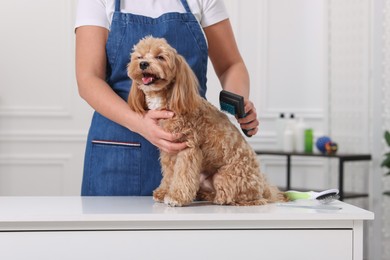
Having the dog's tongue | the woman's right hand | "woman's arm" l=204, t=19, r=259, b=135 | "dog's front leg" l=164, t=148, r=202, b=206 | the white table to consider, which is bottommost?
the white table

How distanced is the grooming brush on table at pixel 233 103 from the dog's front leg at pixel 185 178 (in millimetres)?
153

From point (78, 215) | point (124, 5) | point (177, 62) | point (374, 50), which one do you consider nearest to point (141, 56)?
point (177, 62)

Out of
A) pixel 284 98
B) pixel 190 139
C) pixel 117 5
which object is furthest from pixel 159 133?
pixel 284 98

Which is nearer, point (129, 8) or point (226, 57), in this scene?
point (129, 8)

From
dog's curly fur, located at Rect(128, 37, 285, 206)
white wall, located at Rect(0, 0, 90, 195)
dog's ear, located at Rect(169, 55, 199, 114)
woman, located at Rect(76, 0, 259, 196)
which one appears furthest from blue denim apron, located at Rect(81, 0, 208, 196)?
white wall, located at Rect(0, 0, 90, 195)

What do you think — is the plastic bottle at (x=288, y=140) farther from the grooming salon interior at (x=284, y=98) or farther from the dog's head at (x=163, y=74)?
the dog's head at (x=163, y=74)

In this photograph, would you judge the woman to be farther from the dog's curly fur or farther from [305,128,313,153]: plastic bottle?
[305,128,313,153]: plastic bottle

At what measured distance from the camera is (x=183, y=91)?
1.52 meters

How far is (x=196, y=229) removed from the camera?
1398 millimetres

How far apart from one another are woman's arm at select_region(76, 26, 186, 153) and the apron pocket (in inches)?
6.6

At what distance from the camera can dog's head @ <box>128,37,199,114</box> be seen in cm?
148

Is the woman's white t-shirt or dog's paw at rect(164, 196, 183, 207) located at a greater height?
the woman's white t-shirt

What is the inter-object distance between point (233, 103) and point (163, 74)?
22 cm

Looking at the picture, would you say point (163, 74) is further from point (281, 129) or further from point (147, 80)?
point (281, 129)
